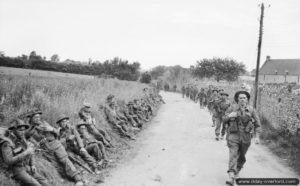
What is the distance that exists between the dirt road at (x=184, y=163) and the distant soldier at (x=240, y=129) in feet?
1.83

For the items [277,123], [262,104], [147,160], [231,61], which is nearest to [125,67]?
[231,61]

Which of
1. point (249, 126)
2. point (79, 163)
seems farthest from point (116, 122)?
point (249, 126)

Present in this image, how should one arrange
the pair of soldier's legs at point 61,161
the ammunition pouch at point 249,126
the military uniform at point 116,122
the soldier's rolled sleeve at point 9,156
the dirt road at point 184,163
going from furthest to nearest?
the military uniform at point 116,122 → the dirt road at point 184,163 → the ammunition pouch at point 249,126 → the pair of soldier's legs at point 61,161 → the soldier's rolled sleeve at point 9,156

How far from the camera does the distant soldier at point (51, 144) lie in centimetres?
542

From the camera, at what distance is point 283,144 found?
9.39 metres

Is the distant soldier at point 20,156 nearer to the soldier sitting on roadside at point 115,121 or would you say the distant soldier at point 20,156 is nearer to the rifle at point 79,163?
the rifle at point 79,163

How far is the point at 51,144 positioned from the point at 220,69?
165ft

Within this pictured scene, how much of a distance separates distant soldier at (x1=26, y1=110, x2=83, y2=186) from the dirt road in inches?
32.2

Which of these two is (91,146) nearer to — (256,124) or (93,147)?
(93,147)

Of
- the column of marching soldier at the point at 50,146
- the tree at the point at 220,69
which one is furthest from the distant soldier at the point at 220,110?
the tree at the point at 220,69

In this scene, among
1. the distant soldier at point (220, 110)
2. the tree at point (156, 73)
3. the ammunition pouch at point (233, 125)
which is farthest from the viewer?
the tree at point (156, 73)

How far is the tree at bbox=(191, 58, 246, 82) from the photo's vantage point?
171 ft

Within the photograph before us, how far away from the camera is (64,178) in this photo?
5.39m

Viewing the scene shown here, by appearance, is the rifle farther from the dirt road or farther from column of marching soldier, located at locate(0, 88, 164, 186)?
the dirt road
